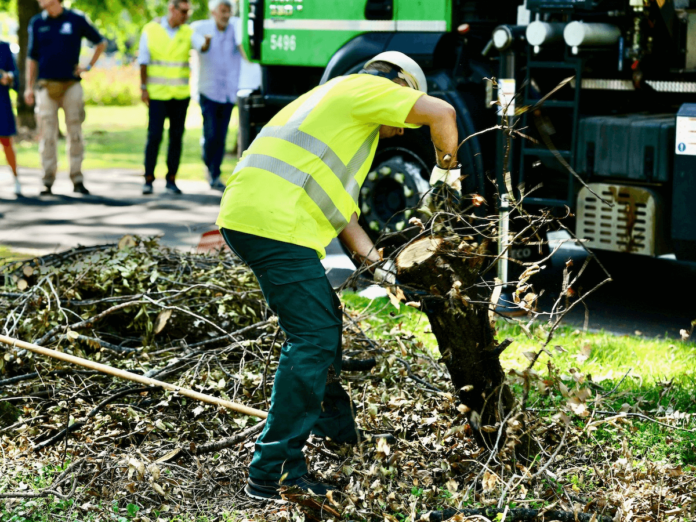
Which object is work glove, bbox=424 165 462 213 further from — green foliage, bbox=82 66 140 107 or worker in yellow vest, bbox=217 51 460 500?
green foliage, bbox=82 66 140 107

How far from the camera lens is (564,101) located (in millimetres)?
6426

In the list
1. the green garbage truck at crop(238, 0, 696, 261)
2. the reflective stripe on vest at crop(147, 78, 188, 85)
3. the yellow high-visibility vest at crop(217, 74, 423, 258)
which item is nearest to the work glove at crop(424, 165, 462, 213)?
the yellow high-visibility vest at crop(217, 74, 423, 258)

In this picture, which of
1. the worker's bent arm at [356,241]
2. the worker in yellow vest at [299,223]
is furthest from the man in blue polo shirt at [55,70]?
the worker in yellow vest at [299,223]

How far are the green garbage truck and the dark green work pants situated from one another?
248 cm

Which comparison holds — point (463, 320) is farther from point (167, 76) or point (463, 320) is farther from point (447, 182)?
point (167, 76)

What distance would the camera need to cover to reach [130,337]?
5.46 metres

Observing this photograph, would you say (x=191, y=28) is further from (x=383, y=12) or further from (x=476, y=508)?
(x=476, y=508)

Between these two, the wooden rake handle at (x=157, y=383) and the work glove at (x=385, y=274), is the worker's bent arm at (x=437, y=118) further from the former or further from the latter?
the wooden rake handle at (x=157, y=383)

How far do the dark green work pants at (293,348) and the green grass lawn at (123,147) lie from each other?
10295 millimetres

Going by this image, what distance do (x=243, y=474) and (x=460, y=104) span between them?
3.57m

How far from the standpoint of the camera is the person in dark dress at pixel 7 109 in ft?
37.9

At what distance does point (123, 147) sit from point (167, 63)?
667 cm

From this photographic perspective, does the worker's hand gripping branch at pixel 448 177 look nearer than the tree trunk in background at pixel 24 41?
Yes

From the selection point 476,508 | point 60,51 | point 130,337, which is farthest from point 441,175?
point 60,51
